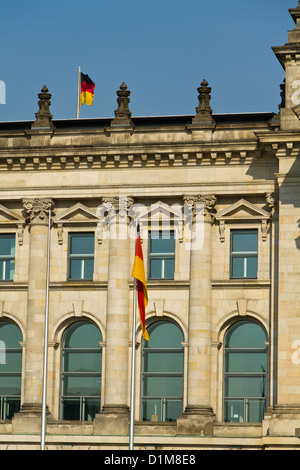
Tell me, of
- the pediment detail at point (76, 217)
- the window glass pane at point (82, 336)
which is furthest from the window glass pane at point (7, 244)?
the window glass pane at point (82, 336)

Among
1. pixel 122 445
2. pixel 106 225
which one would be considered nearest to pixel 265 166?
pixel 106 225

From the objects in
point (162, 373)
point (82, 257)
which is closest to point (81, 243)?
point (82, 257)

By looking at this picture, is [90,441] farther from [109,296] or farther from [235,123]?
[235,123]

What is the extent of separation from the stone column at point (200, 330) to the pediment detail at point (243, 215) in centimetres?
49

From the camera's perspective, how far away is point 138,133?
79.2 metres

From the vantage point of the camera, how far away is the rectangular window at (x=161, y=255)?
7862 centimetres

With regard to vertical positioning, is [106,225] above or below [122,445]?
above

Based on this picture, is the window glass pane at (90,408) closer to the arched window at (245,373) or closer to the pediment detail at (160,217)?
the arched window at (245,373)

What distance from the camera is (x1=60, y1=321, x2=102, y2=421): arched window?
7850 centimetres

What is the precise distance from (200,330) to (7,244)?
9429mm

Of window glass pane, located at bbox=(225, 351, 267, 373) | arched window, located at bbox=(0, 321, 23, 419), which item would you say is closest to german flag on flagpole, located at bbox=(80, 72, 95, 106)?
arched window, located at bbox=(0, 321, 23, 419)

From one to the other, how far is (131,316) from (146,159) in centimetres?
659

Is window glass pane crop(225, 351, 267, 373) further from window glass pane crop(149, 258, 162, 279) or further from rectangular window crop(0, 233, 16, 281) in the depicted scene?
rectangular window crop(0, 233, 16, 281)
